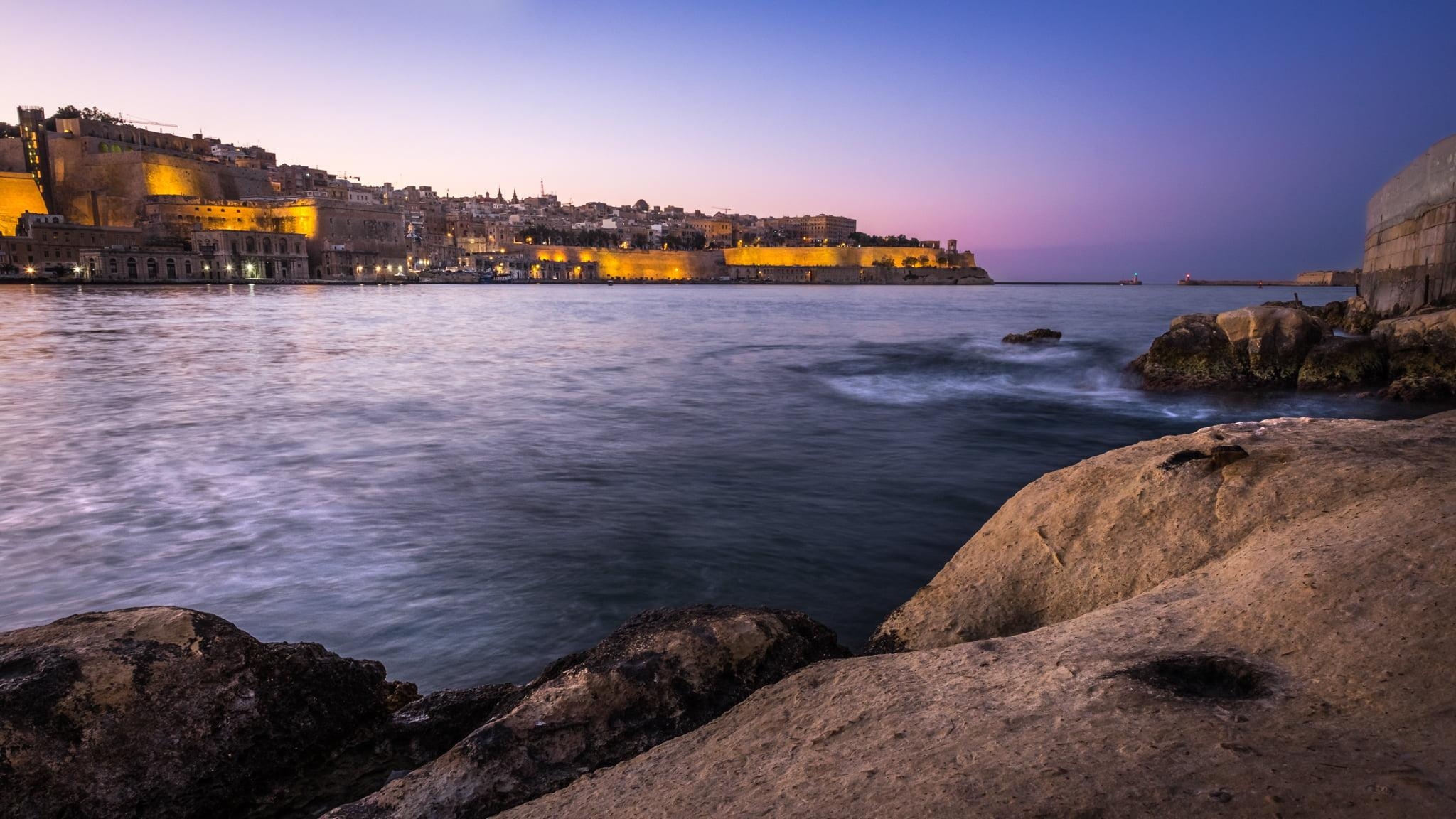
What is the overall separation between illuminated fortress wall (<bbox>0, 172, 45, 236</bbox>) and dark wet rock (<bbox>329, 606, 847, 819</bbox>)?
79.0 meters

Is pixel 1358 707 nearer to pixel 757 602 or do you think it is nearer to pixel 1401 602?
pixel 1401 602

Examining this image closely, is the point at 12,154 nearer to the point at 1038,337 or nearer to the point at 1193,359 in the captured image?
the point at 1038,337

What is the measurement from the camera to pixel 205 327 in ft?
82.2

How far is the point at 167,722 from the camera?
87.9 inches

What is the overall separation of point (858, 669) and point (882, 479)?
16.9ft

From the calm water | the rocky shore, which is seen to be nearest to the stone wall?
the calm water

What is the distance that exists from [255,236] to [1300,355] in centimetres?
7811

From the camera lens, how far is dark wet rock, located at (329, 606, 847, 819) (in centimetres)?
205

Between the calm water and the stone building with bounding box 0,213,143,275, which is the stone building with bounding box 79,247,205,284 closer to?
the stone building with bounding box 0,213,143,275

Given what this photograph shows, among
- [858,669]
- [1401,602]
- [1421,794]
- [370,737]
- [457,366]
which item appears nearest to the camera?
[1421,794]

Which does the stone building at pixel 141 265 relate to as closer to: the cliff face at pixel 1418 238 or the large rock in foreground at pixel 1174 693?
the cliff face at pixel 1418 238

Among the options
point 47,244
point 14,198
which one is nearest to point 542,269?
point 14,198

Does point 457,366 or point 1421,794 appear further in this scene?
point 457,366

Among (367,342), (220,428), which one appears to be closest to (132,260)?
(367,342)
